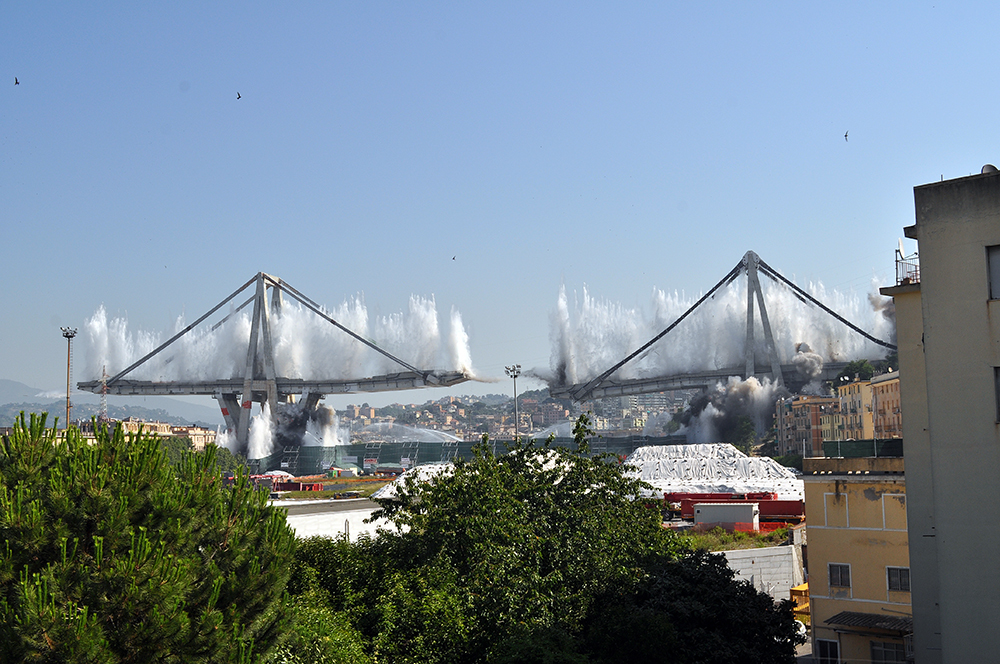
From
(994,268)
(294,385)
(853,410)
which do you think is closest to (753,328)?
(853,410)

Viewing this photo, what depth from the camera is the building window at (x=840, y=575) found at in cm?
2192

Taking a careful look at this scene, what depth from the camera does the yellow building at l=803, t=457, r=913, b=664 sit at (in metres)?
21.1

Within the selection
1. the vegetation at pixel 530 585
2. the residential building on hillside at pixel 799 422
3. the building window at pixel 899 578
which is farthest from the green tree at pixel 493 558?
the residential building on hillside at pixel 799 422

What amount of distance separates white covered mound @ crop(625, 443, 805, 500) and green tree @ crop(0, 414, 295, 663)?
46284 mm

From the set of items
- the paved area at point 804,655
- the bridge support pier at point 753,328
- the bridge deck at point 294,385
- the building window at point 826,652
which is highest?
the bridge support pier at point 753,328

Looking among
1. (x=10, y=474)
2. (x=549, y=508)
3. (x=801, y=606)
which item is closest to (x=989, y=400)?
(x=549, y=508)

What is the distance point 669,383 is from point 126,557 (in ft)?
441

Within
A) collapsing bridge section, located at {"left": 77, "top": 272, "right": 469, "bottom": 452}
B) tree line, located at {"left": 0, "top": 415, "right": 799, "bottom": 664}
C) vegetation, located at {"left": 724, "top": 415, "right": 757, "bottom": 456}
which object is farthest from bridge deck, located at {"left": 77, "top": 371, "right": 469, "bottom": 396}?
tree line, located at {"left": 0, "top": 415, "right": 799, "bottom": 664}

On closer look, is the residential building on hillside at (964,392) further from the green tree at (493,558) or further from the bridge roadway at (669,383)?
the bridge roadway at (669,383)

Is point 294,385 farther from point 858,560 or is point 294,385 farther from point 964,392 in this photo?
point 964,392

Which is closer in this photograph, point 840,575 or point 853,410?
point 840,575

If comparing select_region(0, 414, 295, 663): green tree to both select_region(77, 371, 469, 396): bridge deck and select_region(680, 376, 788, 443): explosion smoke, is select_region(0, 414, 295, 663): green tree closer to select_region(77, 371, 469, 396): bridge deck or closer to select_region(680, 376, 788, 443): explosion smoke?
select_region(77, 371, 469, 396): bridge deck

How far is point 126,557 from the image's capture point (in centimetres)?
1209

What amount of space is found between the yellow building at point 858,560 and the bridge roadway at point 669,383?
382 ft
